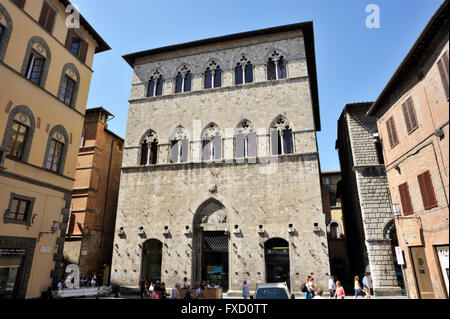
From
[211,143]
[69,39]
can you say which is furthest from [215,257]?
[69,39]

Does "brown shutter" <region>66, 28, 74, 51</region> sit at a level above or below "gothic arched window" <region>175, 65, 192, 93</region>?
below

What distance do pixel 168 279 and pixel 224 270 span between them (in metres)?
3.58

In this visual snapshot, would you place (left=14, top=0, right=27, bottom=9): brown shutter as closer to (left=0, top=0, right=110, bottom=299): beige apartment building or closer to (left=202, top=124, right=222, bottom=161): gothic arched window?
(left=0, top=0, right=110, bottom=299): beige apartment building

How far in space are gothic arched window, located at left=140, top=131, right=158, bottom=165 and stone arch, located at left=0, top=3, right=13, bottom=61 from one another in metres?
10.7

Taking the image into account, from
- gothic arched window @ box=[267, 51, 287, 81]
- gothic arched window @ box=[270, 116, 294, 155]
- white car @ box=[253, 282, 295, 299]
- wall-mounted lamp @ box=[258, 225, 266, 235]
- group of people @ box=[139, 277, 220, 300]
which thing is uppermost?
gothic arched window @ box=[267, 51, 287, 81]

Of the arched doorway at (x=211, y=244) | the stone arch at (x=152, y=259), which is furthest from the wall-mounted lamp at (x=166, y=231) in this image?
the arched doorway at (x=211, y=244)

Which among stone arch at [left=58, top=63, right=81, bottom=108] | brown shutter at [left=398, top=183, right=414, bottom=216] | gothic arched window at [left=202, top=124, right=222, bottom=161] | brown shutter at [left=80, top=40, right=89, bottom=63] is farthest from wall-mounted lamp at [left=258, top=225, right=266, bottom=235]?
brown shutter at [left=80, top=40, right=89, bottom=63]

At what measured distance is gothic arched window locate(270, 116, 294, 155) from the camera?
18906 mm

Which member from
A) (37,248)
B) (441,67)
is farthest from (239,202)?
(441,67)

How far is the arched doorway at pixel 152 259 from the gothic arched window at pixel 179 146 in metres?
5.88

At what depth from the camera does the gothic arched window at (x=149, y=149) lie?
70.2 ft

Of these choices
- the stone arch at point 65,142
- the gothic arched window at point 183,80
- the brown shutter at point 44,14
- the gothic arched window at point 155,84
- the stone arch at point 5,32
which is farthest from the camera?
the gothic arched window at point 155,84

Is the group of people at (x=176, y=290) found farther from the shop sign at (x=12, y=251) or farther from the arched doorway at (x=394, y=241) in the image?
the arched doorway at (x=394, y=241)
